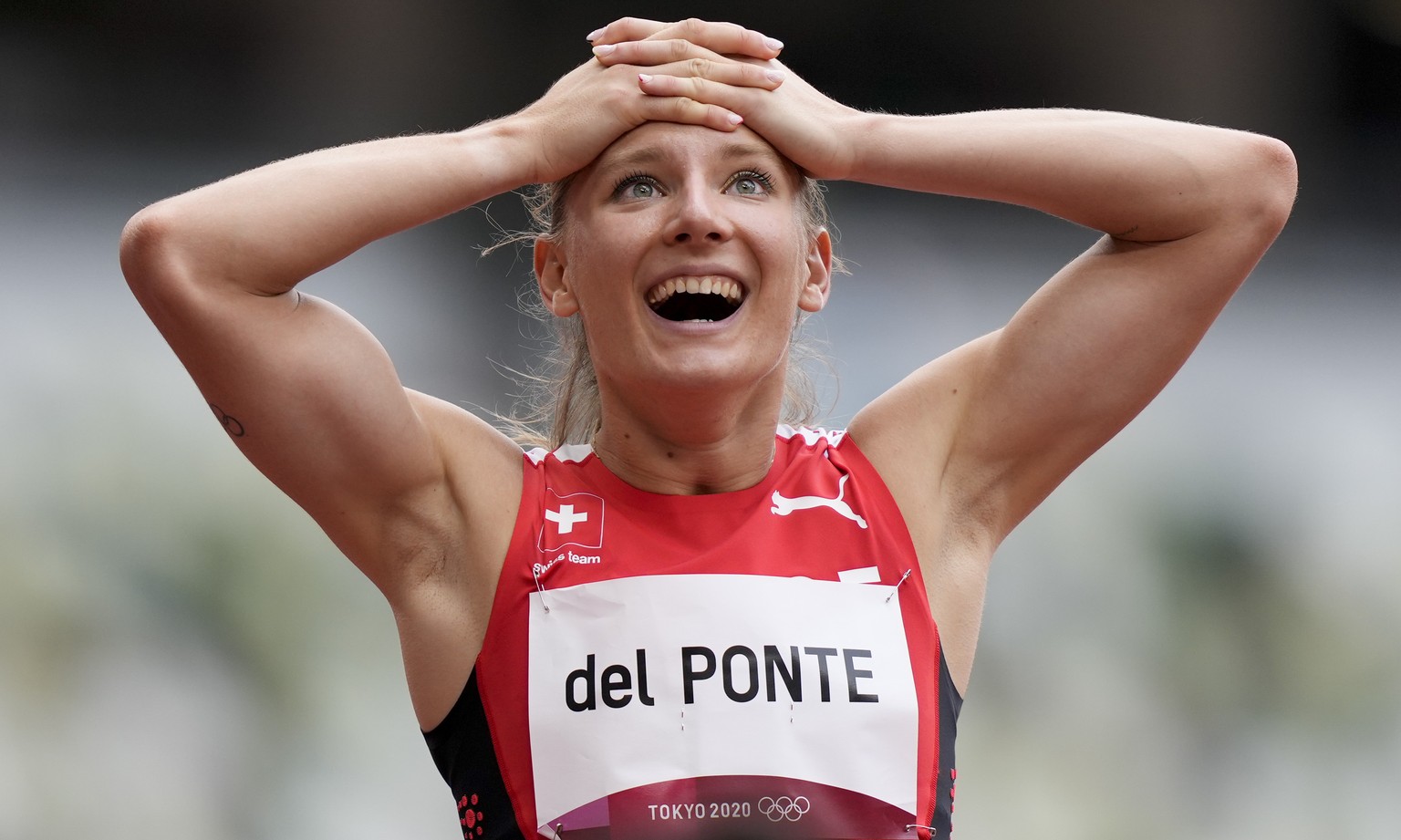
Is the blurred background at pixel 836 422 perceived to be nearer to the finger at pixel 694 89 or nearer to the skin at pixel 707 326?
the skin at pixel 707 326

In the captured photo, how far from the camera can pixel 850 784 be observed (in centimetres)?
157

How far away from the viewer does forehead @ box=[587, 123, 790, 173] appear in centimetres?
171

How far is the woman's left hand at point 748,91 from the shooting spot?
172 centimetres

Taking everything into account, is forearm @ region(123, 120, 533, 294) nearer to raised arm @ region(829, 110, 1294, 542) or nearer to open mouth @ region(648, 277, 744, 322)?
open mouth @ region(648, 277, 744, 322)

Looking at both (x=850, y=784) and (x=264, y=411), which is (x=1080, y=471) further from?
(x=264, y=411)

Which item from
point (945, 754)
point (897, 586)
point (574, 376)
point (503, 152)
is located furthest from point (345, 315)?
point (945, 754)

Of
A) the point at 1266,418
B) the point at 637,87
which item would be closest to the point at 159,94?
the point at 637,87

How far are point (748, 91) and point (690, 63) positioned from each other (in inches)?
3.1

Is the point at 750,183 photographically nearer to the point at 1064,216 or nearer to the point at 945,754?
the point at 1064,216

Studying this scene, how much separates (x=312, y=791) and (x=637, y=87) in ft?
6.20

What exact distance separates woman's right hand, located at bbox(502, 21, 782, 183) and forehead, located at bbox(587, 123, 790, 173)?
11 millimetres

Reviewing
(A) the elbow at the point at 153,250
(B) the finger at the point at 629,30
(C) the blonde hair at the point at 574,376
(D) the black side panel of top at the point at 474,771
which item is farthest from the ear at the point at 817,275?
(A) the elbow at the point at 153,250

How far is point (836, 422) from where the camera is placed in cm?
347

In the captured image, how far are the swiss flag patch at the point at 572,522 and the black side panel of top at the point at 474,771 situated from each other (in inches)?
7.1
